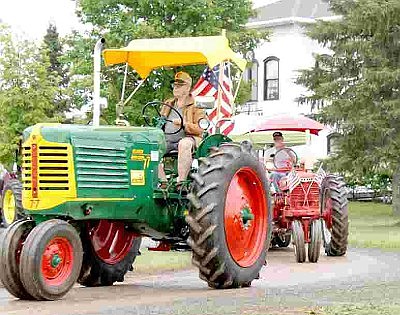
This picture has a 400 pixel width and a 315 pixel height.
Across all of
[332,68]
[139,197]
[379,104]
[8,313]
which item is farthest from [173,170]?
[332,68]

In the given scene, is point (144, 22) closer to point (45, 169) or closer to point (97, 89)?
point (97, 89)

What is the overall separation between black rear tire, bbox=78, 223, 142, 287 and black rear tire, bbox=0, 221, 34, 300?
4.91 feet

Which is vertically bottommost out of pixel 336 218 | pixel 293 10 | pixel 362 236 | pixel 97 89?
pixel 362 236

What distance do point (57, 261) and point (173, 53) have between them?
11.8 ft

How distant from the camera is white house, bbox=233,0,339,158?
171 feet

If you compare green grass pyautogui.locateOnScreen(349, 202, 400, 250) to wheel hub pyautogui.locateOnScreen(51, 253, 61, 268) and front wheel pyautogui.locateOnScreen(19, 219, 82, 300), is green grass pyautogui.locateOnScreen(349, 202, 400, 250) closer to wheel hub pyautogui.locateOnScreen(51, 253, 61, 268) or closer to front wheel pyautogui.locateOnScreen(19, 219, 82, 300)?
front wheel pyautogui.locateOnScreen(19, 219, 82, 300)

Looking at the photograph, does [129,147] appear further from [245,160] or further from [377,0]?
[377,0]

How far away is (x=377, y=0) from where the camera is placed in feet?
119

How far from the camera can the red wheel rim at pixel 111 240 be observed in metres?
12.3

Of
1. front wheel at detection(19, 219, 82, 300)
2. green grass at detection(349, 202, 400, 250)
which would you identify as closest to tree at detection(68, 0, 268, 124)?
green grass at detection(349, 202, 400, 250)

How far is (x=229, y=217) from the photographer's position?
11773 millimetres

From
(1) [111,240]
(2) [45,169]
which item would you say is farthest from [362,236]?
(2) [45,169]

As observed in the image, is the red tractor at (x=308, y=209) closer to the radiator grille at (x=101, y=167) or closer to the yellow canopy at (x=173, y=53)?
the yellow canopy at (x=173, y=53)

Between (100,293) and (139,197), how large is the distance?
109cm
